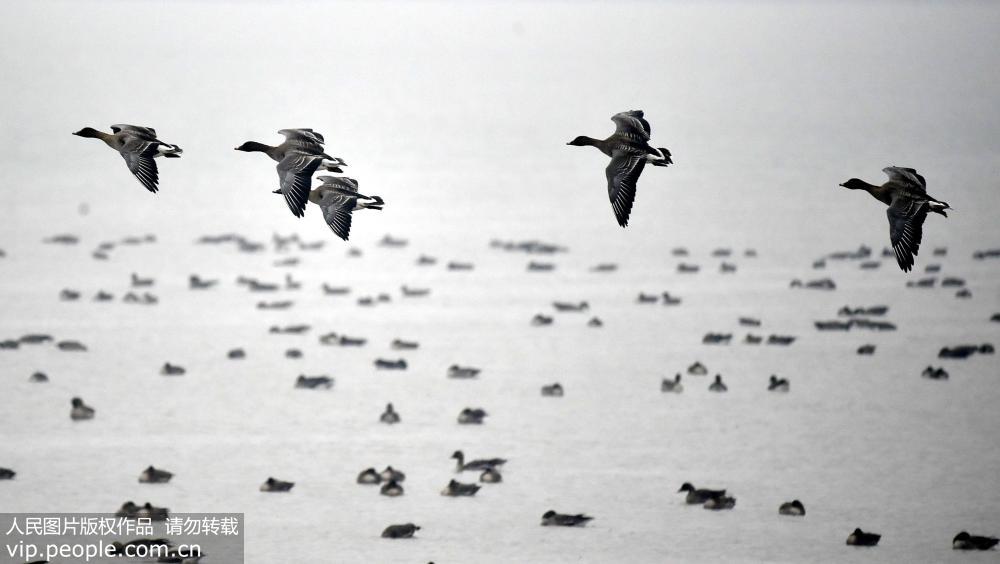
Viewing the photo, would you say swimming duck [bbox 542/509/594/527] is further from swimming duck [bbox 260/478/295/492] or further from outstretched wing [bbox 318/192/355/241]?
outstretched wing [bbox 318/192/355/241]

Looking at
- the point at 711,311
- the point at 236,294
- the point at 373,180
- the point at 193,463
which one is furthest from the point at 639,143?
the point at 373,180

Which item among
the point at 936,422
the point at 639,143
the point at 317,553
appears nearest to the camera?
the point at 639,143

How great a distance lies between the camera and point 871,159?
117 meters

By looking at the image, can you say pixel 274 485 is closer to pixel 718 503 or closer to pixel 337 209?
pixel 718 503

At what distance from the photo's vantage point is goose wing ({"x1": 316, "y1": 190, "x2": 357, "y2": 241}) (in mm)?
19891

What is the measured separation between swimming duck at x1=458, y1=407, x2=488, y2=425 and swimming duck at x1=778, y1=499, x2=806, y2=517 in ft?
30.6

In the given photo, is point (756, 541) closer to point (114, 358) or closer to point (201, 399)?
point (201, 399)

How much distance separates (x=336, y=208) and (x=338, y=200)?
8.5 inches

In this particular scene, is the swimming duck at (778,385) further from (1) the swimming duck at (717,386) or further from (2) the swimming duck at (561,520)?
(2) the swimming duck at (561,520)

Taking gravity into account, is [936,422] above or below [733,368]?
below

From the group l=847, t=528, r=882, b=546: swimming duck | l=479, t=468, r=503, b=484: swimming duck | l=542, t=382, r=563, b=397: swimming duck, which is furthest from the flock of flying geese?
l=542, t=382, r=563, b=397: swimming duck

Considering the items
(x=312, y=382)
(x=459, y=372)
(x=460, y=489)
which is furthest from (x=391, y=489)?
(x=459, y=372)

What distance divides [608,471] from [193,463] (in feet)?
29.3

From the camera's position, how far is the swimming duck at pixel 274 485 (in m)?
34.0
